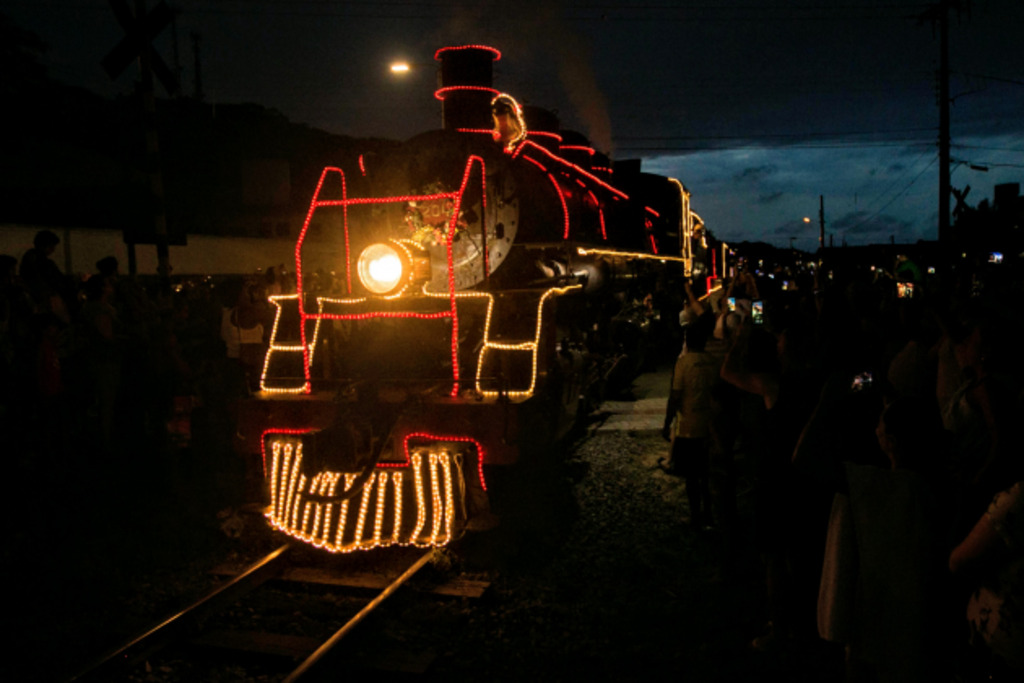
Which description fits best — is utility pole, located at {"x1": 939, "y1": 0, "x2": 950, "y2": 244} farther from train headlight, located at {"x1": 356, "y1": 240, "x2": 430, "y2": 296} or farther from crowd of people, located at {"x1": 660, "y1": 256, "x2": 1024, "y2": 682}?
train headlight, located at {"x1": 356, "y1": 240, "x2": 430, "y2": 296}

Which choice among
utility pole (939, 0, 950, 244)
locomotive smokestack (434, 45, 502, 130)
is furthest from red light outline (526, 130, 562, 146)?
utility pole (939, 0, 950, 244)

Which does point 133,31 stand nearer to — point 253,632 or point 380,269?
point 380,269

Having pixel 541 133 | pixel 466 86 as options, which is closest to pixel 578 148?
pixel 541 133

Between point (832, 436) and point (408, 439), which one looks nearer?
point (832, 436)

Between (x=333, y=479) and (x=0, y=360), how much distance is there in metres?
3.59

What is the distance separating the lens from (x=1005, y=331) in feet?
11.1

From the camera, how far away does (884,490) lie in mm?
2531

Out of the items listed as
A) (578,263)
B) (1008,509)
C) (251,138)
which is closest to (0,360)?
(578,263)

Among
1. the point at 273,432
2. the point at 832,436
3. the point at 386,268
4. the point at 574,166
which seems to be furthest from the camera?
the point at 574,166

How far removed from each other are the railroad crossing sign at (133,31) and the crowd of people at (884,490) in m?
9.60

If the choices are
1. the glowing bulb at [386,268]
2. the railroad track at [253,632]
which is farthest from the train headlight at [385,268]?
the railroad track at [253,632]

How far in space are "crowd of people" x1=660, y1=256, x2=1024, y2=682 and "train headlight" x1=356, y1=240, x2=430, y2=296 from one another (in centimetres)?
227

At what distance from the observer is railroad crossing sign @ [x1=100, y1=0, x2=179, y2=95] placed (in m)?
10.5

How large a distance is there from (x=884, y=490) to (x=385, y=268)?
359 centimetres
